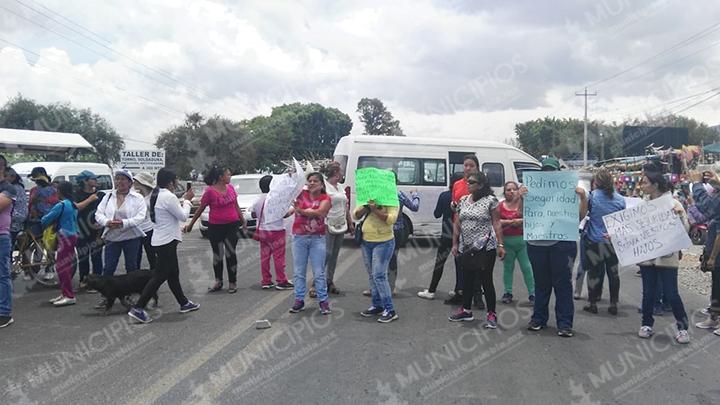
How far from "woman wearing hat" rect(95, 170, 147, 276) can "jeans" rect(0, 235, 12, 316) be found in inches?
38.4

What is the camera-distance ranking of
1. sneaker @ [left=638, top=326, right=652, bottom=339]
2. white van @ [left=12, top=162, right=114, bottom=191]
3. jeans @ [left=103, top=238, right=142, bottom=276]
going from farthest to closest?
1. white van @ [left=12, top=162, right=114, bottom=191]
2. jeans @ [left=103, top=238, right=142, bottom=276]
3. sneaker @ [left=638, top=326, right=652, bottom=339]

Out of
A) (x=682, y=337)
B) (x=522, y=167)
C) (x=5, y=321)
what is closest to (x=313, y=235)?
(x=5, y=321)

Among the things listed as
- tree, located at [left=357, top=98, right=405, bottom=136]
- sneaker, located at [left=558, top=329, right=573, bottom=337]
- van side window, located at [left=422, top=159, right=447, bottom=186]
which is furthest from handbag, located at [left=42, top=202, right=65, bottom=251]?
tree, located at [left=357, top=98, right=405, bottom=136]

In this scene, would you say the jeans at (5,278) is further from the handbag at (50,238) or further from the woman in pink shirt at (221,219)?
the woman in pink shirt at (221,219)

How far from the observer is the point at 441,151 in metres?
12.5

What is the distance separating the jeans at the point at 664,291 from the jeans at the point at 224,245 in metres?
5.16

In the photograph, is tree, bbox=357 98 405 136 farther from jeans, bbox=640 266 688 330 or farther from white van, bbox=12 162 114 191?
jeans, bbox=640 266 688 330

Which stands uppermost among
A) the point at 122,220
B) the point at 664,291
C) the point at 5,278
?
the point at 122,220

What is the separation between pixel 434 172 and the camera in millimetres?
12492

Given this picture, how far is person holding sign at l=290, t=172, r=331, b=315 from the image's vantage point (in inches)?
241

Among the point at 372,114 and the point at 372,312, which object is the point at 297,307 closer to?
the point at 372,312

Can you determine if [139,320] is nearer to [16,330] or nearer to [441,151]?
[16,330]

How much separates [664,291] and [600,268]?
51.2 inches

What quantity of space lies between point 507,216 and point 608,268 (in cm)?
140
